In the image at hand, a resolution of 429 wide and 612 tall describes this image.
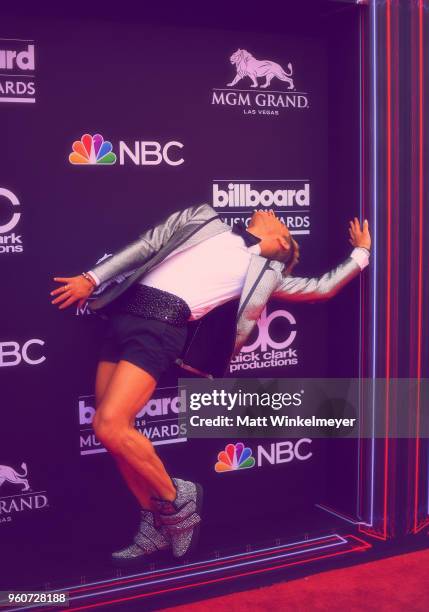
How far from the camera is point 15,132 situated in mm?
2973

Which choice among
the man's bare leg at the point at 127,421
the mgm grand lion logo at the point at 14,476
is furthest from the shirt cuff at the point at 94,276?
the mgm grand lion logo at the point at 14,476

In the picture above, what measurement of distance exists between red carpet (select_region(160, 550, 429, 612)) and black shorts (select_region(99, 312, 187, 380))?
3.11 ft

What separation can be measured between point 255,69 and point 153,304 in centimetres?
124

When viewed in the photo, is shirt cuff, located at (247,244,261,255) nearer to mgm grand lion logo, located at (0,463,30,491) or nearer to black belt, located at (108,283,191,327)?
black belt, located at (108,283,191,327)

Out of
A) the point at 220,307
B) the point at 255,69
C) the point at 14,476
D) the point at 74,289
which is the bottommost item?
the point at 14,476

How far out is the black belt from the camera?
9.93ft

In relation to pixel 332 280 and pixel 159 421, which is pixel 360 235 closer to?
pixel 332 280

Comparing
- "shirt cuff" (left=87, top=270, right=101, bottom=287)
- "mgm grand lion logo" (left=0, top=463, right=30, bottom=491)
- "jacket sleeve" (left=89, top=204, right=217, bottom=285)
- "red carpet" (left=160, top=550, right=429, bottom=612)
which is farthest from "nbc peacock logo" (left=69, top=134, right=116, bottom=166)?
"red carpet" (left=160, top=550, right=429, bottom=612)

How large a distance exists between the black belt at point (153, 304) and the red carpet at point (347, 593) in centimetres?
113

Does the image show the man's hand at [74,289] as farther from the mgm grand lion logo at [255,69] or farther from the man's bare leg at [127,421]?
the mgm grand lion logo at [255,69]

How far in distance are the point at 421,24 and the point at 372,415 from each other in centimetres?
178

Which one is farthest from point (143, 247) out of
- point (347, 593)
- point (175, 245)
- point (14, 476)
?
point (347, 593)

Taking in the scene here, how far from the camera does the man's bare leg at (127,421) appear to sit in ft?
9.53

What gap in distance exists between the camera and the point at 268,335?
11.8ft
